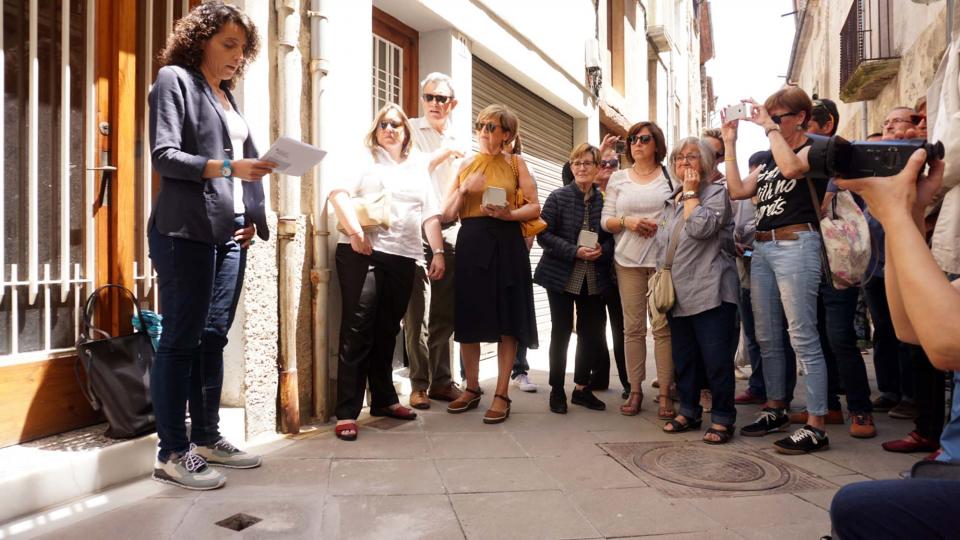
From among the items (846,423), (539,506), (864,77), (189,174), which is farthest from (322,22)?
(864,77)

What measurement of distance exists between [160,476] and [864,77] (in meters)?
9.57

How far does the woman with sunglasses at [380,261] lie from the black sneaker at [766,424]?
2001 millimetres

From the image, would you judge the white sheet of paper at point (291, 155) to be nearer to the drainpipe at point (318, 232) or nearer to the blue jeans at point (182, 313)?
the blue jeans at point (182, 313)

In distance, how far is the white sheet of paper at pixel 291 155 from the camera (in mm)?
2844

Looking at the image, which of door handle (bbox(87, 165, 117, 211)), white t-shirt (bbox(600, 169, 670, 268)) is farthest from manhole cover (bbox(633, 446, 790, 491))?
door handle (bbox(87, 165, 117, 211))

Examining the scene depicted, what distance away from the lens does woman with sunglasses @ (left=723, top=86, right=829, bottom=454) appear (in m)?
3.81

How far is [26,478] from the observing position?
Result: 8.86ft

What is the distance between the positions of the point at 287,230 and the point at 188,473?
147 centimetres

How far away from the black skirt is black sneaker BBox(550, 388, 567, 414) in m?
0.46

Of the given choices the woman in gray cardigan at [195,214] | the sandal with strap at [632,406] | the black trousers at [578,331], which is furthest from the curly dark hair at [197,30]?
the sandal with strap at [632,406]

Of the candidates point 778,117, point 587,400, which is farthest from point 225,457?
point 778,117

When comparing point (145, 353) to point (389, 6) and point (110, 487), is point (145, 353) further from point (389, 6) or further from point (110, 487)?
point (389, 6)

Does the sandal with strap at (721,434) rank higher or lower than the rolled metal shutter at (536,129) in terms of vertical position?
lower

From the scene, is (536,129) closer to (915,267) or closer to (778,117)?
(778,117)
